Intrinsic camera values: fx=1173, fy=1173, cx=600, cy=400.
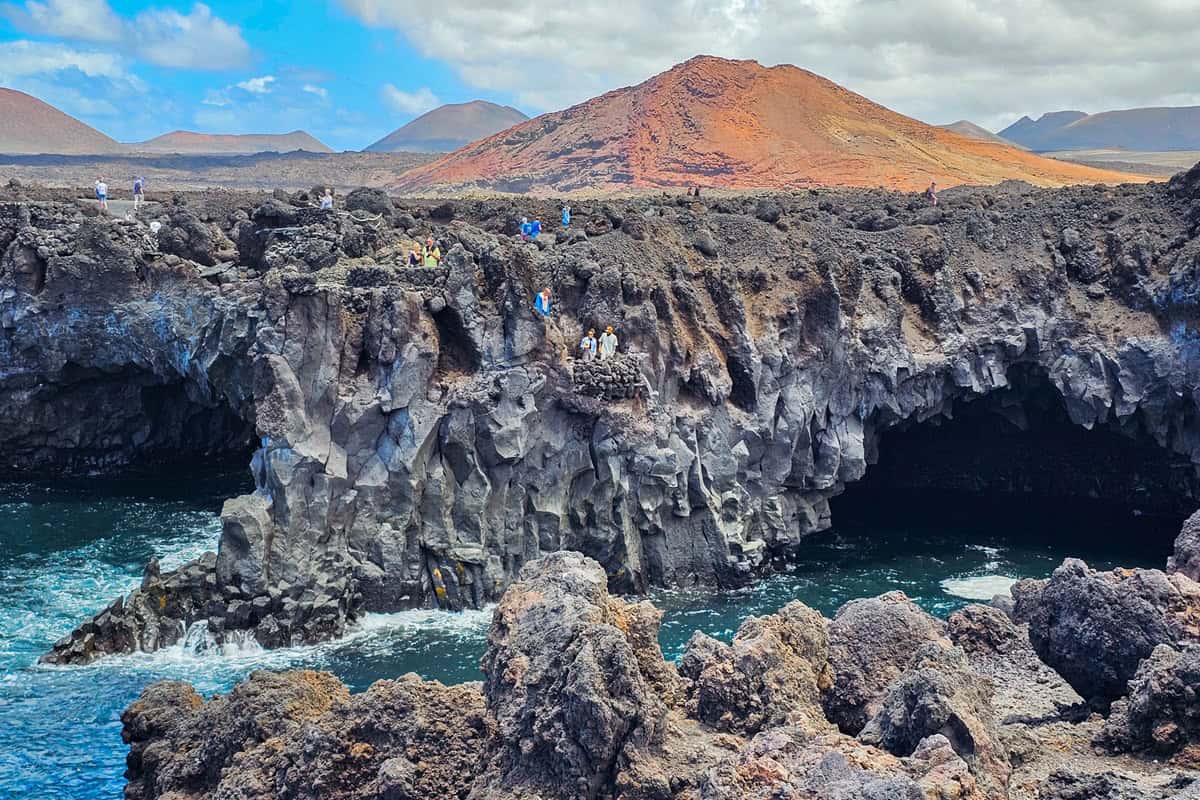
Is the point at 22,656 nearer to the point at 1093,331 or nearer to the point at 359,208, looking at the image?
the point at 359,208

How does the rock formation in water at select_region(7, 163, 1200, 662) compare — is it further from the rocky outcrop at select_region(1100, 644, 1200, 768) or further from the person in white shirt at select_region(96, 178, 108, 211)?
the rocky outcrop at select_region(1100, 644, 1200, 768)

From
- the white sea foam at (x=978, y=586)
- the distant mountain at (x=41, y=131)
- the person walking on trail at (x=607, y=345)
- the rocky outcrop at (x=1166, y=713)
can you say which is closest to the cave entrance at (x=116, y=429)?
the person walking on trail at (x=607, y=345)

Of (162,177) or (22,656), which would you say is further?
(162,177)

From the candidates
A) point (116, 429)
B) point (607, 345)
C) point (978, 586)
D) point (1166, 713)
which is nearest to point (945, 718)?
point (1166, 713)

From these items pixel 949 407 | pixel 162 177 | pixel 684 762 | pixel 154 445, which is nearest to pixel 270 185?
pixel 162 177

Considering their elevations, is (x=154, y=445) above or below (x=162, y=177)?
below
